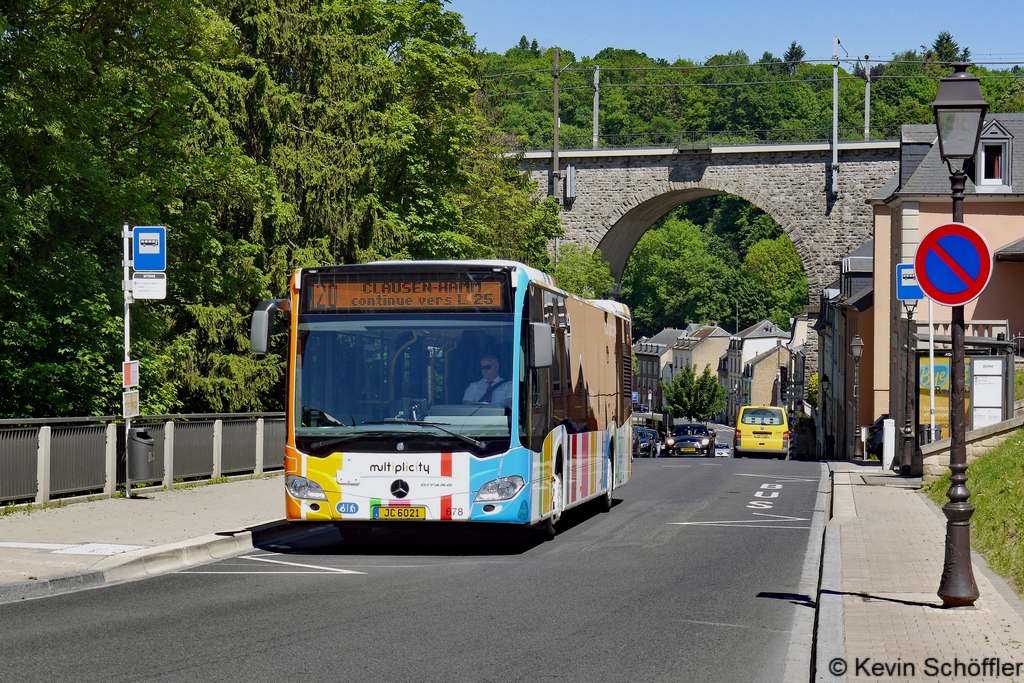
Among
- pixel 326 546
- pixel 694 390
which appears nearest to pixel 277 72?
pixel 326 546

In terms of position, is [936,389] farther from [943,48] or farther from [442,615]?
[943,48]

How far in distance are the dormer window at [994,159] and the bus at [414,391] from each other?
33.4 meters

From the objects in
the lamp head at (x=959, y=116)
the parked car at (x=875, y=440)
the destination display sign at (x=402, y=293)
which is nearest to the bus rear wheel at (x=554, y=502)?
the destination display sign at (x=402, y=293)

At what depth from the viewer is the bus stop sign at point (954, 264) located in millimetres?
9773

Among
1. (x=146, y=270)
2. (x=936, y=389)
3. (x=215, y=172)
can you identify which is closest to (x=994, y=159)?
(x=936, y=389)

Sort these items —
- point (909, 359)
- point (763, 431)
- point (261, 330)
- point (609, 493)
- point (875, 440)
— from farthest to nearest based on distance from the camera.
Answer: point (763, 431), point (875, 440), point (909, 359), point (609, 493), point (261, 330)

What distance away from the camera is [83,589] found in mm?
10914

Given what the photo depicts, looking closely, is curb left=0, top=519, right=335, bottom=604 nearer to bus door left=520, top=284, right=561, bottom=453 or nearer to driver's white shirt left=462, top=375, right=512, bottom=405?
driver's white shirt left=462, top=375, right=512, bottom=405

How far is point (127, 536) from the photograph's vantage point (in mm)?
13836

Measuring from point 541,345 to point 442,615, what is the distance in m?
3.82

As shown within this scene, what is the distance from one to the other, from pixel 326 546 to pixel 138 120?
1362 centimetres

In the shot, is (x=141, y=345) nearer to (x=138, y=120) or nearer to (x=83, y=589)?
(x=138, y=120)

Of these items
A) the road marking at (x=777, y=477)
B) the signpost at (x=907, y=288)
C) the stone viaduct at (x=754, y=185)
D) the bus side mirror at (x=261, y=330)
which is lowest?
the road marking at (x=777, y=477)

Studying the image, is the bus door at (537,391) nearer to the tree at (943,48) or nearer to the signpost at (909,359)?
the signpost at (909,359)
